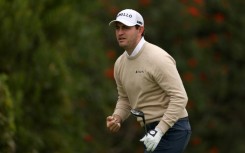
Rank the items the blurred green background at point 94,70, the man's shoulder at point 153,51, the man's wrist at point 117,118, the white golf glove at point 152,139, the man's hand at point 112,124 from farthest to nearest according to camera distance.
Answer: the blurred green background at point 94,70 → the man's wrist at point 117,118 → the man's hand at point 112,124 → the man's shoulder at point 153,51 → the white golf glove at point 152,139

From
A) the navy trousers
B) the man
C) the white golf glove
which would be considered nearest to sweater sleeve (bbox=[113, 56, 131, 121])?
the man

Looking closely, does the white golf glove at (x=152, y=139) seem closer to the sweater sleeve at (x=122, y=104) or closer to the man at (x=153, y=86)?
the man at (x=153, y=86)

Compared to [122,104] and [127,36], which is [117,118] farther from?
[127,36]

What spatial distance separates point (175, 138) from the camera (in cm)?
732

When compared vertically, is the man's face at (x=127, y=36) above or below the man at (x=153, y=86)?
above

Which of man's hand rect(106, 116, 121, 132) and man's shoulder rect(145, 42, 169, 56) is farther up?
man's shoulder rect(145, 42, 169, 56)

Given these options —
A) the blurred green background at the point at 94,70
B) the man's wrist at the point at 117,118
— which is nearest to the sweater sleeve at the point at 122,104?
the man's wrist at the point at 117,118

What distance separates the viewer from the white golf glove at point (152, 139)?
7.01 m

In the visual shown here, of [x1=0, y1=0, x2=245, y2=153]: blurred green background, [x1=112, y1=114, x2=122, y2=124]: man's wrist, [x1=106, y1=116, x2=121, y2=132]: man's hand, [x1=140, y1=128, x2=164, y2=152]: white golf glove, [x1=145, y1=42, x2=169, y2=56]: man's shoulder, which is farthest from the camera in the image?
[x1=0, y1=0, x2=245, y2=153]: blurred green background

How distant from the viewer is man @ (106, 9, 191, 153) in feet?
23.3

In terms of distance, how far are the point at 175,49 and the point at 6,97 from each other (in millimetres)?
10508

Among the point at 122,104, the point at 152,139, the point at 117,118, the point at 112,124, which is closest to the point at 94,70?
the point at 122,104

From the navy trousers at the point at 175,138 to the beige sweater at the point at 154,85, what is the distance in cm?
10

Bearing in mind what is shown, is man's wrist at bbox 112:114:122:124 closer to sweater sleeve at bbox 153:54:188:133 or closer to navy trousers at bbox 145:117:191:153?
navy trousers at bbox 145:117:191:153
